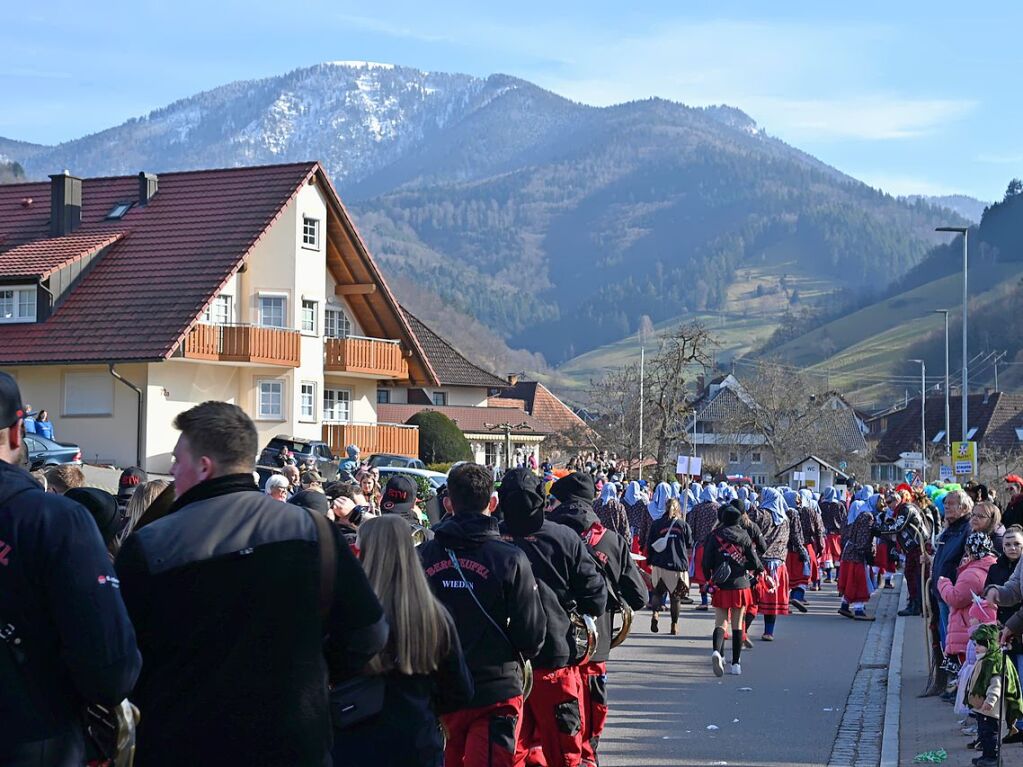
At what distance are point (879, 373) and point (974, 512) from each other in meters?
154

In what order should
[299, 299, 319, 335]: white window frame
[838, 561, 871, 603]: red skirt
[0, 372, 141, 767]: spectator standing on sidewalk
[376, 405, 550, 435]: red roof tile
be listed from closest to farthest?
[0, 372, 141, 767]: spectator standing on sidewalk < [838, 561, 871, 603]: red skirt < [299, 299, 319, 335]: white window frame < [376, 405, 550, 435]: red roof tile

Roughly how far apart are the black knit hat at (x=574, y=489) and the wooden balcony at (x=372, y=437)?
34830 millimetres

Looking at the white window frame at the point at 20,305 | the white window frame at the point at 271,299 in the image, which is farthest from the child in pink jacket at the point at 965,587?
the white window frame at the point at 271,299

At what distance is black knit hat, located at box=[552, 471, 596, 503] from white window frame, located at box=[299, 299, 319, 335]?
34522mm

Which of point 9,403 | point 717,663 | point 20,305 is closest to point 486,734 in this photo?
point 9,403

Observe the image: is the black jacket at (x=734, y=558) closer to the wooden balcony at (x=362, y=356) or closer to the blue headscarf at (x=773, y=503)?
the blue headscarf at (x=773, y=503)

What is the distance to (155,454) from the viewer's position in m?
39.2

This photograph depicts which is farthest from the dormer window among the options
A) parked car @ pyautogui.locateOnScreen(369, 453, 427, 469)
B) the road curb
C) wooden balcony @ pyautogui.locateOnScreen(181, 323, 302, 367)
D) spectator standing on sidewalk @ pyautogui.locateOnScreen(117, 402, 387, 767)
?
spectator standing on sidewalk @ pyautogui.locateOnScreen(117, 402, 387, 767)

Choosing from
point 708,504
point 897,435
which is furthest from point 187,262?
point 897,435

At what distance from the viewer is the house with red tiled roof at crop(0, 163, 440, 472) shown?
39406 millimetres

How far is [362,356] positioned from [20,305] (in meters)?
9.91

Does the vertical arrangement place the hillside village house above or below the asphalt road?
above

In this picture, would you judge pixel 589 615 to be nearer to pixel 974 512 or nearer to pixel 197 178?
pixel 974 512

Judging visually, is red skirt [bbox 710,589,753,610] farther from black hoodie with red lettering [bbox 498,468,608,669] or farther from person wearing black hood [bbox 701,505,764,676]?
black hoodie with red lettering [bbox 498,468,608,669]
